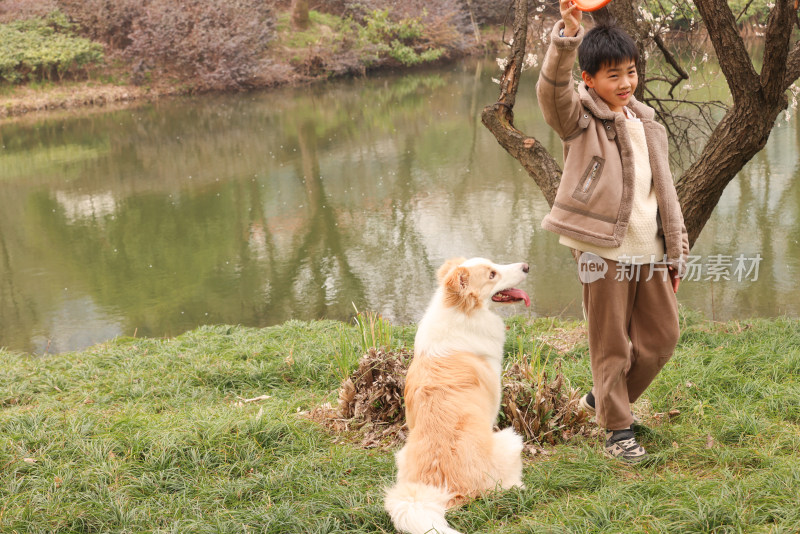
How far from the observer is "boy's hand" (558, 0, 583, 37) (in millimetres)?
2605

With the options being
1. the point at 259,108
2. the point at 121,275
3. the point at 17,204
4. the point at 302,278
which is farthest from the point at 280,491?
the point at 259,108

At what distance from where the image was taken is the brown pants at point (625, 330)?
9.48 feet

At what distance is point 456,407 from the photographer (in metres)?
2.82

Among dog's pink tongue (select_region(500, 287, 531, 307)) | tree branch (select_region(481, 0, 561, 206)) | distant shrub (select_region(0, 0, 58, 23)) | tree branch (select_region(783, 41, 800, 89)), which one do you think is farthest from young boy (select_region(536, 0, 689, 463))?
distant shrub (select_region(0, 0, 58, 23))

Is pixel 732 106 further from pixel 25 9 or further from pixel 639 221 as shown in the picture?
pixel 25 9

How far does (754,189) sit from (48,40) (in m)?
22.7

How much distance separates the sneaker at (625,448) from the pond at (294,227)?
3514 millimetres

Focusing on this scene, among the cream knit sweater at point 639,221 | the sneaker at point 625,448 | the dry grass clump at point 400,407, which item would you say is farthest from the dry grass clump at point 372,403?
the cream knit sweater at point 639,221

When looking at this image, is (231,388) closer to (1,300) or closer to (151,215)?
(1,300)

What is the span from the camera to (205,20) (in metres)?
24.1

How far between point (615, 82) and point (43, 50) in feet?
79.2

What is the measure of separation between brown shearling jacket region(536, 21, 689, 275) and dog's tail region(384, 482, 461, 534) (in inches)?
46.4

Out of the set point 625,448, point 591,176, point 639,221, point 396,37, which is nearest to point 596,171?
point 591,176

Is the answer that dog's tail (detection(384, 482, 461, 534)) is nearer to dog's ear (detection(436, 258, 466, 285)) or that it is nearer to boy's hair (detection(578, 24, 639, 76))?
dog's ear (detection(436, 258, 466, 285))
